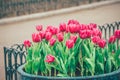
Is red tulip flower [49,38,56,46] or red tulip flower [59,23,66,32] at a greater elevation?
red tulip flower [59,23,66,32]

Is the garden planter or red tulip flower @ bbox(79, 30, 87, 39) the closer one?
the garden planter

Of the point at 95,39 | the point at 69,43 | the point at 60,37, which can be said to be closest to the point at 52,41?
the point at 60,37

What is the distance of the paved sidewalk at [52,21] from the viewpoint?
25.7 ft

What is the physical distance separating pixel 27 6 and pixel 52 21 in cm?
90

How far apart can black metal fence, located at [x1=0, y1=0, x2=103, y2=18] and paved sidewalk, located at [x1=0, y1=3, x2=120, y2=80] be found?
0.21m

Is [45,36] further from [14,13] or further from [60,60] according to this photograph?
[14,13]

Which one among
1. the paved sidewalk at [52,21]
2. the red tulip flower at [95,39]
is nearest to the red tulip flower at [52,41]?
the red tulip flower at [95,39]

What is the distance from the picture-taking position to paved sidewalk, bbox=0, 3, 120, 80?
782 cm

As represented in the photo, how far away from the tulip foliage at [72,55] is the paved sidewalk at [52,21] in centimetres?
373

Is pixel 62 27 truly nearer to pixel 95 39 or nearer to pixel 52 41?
pixel 52 41

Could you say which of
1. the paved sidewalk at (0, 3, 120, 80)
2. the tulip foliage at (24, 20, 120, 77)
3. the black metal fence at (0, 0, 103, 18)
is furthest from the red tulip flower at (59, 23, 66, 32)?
the black metal fence at (0, 0, 103, 18)

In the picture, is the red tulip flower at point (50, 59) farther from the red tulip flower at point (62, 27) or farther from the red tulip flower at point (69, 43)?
the red tulip flower at point (62, 27)

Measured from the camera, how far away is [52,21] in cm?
918

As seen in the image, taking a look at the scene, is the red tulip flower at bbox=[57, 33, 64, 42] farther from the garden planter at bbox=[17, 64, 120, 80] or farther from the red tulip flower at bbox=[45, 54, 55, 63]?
the garden planter at bbox=[17, 64, 120, 80]
